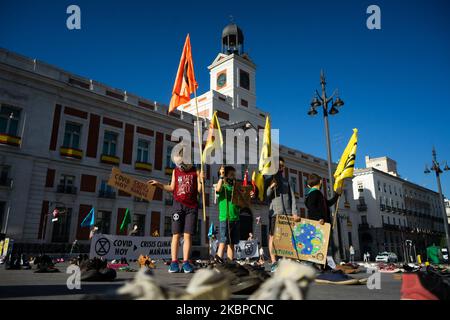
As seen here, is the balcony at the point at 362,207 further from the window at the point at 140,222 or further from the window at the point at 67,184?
the window at the point at 67,184

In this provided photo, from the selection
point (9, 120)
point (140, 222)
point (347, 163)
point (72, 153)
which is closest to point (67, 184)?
point (72, 153)

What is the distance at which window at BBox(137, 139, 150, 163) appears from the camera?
22352 mm

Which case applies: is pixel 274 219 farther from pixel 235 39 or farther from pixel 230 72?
pixel 235 39

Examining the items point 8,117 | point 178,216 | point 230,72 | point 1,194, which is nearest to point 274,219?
point 178,216

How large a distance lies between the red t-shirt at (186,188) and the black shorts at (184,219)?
0.29 ft

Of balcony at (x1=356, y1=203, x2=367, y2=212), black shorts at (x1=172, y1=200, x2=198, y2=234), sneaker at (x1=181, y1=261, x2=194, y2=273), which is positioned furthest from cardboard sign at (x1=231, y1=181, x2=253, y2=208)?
balcony at (x1=356, y1=203, x2=367, y2=212)

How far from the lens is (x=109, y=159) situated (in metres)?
20.4

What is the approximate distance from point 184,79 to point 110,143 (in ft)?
49.9

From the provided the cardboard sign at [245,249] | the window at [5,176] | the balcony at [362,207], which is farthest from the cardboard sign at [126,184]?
the balcony at [362,207]

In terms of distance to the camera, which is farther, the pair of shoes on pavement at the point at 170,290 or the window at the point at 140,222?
the window at the point at 140,222

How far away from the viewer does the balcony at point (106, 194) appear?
19.4 metres

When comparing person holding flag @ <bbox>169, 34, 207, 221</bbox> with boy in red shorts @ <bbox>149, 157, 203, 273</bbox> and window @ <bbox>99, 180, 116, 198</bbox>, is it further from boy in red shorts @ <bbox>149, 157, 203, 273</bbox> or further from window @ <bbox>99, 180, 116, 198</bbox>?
window @ <bbox>99, 180, 116, 198</bbox>

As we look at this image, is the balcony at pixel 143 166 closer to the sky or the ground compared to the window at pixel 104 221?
closer to the sky

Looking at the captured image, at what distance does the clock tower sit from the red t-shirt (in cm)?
2534
